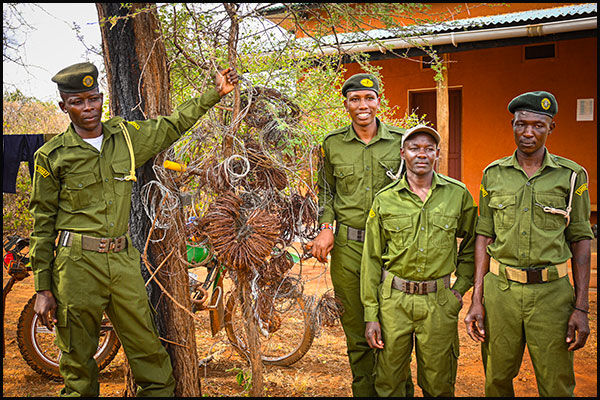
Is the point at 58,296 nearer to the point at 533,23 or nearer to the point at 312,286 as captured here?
the point at 312,286

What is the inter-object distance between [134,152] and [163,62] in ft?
2.77

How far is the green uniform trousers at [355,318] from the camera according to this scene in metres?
3.39

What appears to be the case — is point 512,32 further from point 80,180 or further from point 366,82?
point 80,180

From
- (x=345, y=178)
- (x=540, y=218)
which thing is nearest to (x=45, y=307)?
(x=345, y=178)

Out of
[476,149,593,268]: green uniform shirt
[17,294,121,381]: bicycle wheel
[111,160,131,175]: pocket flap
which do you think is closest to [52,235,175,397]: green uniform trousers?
[111,160,131,175]: pocket flap

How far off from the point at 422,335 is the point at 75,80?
8.25 ft

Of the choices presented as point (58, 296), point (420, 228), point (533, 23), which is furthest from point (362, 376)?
point (533, 23)

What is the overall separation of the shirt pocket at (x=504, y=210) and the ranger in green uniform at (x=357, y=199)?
68cm

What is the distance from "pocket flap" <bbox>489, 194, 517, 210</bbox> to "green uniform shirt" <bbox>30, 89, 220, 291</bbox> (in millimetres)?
2288

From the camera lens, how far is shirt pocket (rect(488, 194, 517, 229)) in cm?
295

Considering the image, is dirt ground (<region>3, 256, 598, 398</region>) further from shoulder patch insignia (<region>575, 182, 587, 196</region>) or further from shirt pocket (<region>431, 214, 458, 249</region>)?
shoulder patch insignia (<region>575, 182, 587, 196</region>)

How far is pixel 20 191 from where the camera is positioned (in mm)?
8492

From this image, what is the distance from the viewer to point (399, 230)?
2.98 metres

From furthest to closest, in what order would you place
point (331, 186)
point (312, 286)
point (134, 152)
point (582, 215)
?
point (312, 286) < point (331, 186) < point (134, 152) < point (582, 215)
